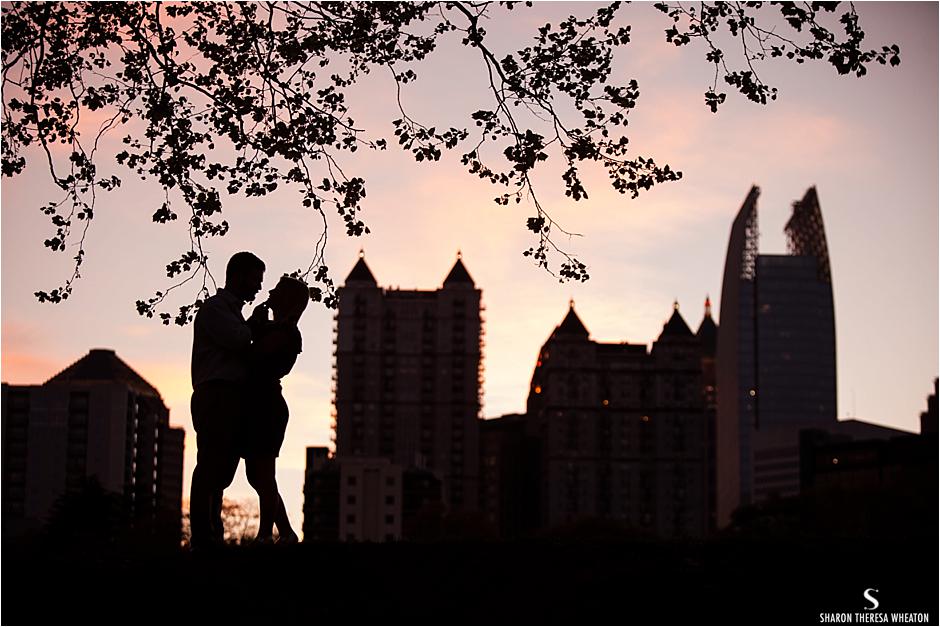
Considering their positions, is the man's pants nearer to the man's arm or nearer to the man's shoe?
the man's arm

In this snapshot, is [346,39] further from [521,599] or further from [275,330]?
[521,599]

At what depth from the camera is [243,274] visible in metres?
15.4

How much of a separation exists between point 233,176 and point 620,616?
748cm

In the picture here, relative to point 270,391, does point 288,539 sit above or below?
below

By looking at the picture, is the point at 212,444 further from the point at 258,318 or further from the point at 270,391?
the point at 258,318

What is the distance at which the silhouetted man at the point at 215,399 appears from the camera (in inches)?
592

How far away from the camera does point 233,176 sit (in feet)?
60.5

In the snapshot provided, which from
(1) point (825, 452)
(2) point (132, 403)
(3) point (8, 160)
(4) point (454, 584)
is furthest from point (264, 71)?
(2) point (132, 403)

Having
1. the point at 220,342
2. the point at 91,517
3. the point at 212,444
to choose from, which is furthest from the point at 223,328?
the point at 91,517

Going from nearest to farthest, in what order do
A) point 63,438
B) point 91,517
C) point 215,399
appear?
point 215,399 → point 91,517 → point 63,438

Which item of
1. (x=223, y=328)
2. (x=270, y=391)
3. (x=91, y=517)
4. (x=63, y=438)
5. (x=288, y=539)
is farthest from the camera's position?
(x=63, y=438)

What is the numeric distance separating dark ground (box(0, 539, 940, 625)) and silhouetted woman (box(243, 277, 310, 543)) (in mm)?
663

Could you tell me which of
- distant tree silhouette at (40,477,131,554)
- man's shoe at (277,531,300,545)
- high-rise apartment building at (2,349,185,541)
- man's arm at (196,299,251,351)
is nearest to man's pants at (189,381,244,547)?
man's arm at (196,299,251,351)

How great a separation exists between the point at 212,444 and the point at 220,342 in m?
0.99
